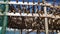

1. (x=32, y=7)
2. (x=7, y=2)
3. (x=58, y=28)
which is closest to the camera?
(x=7, y=2)

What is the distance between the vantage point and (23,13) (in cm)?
618

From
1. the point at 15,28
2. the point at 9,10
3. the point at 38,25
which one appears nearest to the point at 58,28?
the point at 38,25

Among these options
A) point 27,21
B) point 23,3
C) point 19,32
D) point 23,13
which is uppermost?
point 23,3

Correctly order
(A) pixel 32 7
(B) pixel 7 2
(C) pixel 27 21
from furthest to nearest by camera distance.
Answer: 1. (C) pixel 27 21
2. (A) pixel 32 7
3. (B) pixel 7 2

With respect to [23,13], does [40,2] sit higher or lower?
higher

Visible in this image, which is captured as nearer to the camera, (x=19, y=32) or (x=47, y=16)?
(x=47, y=16)

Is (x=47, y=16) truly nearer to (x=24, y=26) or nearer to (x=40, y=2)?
(x=40, y=2)

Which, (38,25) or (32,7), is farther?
(38,25)

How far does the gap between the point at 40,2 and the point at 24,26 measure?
1674 mm

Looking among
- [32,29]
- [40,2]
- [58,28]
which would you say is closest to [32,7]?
[40,2]

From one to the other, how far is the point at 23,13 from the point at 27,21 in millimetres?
1002

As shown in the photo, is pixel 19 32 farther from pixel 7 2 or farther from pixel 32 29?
pixel 7 2

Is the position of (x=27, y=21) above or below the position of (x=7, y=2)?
below

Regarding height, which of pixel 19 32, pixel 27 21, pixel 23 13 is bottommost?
pixel 19 32
